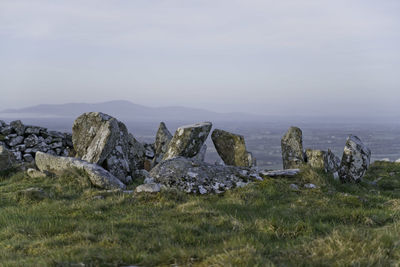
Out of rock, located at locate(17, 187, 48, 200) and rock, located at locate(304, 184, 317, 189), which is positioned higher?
rock, located at locate(304, 184, 317, 189)

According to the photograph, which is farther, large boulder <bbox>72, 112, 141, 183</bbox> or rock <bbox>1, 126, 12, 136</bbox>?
rock <bbox>1, 126, 12, 136</bbox>

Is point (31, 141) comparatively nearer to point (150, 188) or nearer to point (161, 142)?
point (161, 142)

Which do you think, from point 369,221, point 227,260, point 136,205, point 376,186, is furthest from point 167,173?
point 376,186

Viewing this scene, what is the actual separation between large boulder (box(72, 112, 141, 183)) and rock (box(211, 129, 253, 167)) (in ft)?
13.4

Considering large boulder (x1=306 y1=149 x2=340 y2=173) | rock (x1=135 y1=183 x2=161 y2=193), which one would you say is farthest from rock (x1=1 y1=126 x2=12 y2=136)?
large boulder (x1=306 y1=149 x2=340 y2=173)

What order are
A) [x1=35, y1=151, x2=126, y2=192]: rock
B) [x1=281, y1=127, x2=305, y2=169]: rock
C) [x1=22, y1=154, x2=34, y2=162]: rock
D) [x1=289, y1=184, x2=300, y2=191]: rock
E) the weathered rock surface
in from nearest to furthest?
the weathered rock surface < [x1=289, y1=184, x2=300, y2=191]: rock < [x1=35, y1=151, x2=126, y2=192]: rock < [x1=281, y1=127, x2=305, y2=169]: rock < [x1=22, y1=154, x2=34, y2=162]: rock

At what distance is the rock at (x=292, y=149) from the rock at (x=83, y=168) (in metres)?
7.20

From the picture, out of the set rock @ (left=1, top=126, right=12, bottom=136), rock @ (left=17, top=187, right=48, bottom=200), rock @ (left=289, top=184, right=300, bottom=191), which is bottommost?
rock @ (left=17, top=187, right=48, bottom=200)

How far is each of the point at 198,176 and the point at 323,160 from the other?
5631mm

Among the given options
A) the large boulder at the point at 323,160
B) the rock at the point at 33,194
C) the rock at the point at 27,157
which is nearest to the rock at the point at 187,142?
the large boulder at the point at 323,160

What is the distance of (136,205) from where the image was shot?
9.09 m

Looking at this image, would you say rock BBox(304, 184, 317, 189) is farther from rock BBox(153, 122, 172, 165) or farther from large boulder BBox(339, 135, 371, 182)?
rock BBox(153, 122, 172, 165)

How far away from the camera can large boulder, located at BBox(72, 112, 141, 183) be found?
44.4 ft

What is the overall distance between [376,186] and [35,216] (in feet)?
40.5
